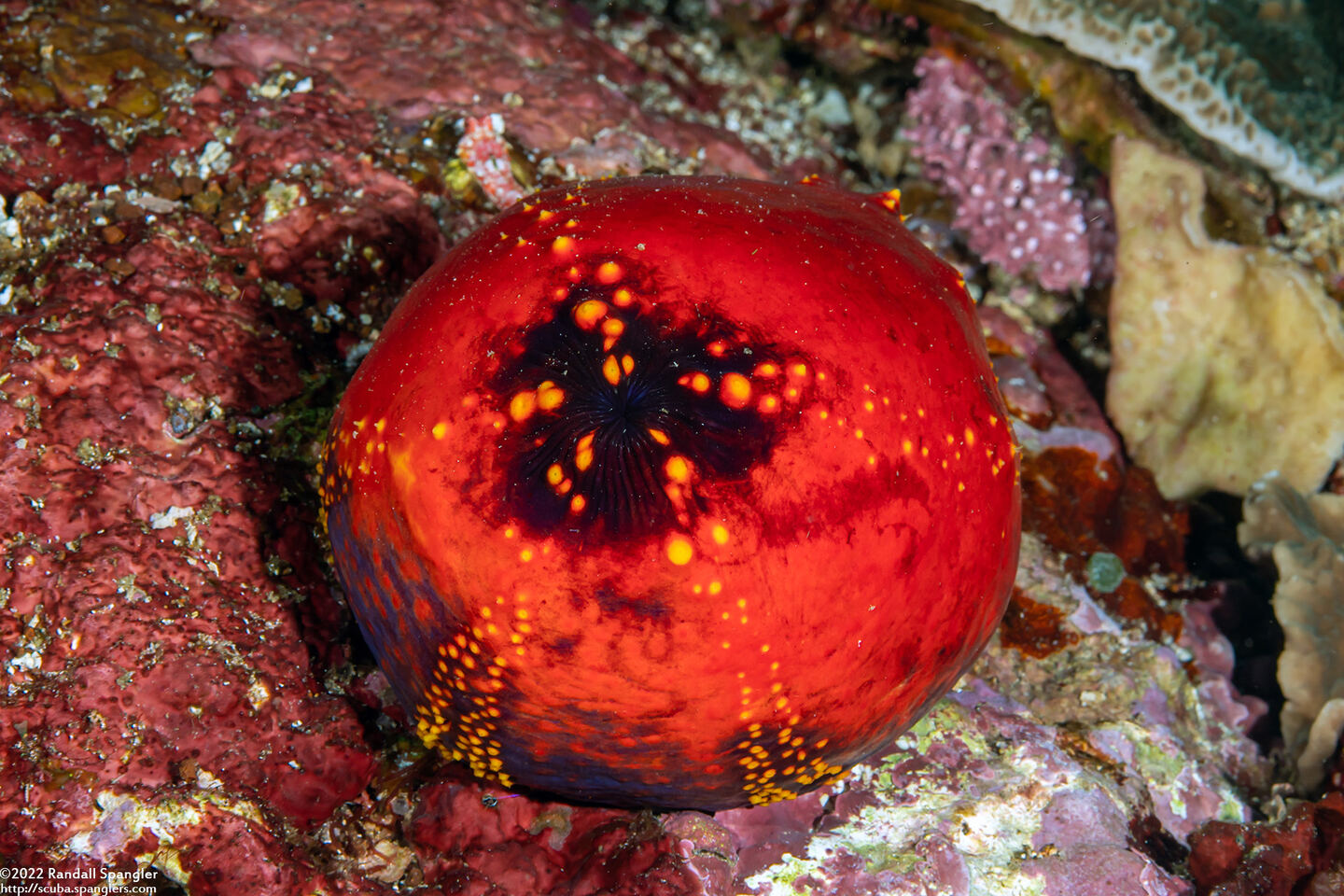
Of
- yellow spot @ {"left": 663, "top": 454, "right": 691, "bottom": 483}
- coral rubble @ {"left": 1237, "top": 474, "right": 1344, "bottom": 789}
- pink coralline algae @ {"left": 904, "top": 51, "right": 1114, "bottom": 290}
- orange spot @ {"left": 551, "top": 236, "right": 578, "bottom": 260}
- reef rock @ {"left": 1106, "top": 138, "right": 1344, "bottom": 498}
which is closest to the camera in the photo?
yellow spot @ {"left": 663, "top": 454, "right": 691, "bottom": 483}

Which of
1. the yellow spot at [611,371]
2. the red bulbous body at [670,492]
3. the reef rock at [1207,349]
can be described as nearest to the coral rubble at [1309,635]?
the reef rock at [1207,349]

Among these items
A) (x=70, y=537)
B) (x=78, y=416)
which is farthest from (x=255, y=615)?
(x=78, y=416)

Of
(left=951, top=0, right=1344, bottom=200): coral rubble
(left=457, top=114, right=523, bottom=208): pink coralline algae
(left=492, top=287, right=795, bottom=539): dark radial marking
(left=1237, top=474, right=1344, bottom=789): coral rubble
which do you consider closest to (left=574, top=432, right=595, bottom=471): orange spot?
(left=492, top=287, right=795, bottom=539): dark radial marking

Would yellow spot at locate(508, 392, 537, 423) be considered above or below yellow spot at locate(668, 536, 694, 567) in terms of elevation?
Result: above

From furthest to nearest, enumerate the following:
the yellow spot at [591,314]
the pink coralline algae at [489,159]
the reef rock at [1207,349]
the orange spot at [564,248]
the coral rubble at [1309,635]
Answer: the reef rock at [1207,349] < the pink coralline algae at [489,159] < the coral rubble at [1309,635] < the orange spot at [564,248] < the yellow spot at [591,314]

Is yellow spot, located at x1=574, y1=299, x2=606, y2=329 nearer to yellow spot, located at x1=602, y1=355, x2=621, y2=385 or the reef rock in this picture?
yellow spot, located at x1=602, y1=355, x2=621, y2=385

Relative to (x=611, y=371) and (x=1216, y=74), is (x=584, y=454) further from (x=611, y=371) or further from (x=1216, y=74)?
(x=1216, y=74)

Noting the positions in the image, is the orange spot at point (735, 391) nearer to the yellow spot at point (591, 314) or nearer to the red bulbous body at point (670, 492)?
the red bulbous body at point (670, 492)
